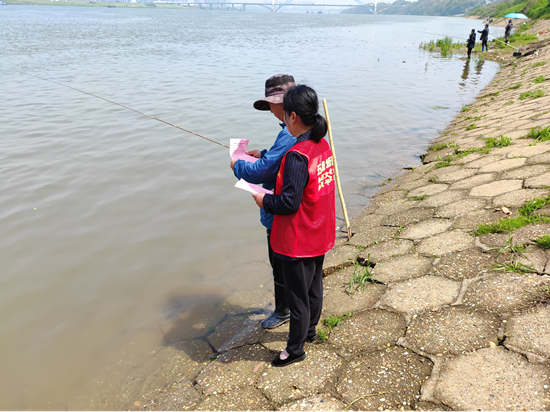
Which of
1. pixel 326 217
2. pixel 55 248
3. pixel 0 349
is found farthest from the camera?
pixel 55 248

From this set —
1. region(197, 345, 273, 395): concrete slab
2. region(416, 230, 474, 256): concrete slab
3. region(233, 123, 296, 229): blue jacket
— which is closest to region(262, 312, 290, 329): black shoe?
region(197, 345, 273, 395): concrete slab

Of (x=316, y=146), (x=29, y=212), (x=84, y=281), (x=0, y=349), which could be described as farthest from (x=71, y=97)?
(x=316, y=146)

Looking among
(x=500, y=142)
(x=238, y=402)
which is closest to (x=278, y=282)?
(x=238, y=402)

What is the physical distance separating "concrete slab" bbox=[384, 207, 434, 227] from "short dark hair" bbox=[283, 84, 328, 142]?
2.41 m

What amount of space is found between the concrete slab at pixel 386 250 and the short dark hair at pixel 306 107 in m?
1.84

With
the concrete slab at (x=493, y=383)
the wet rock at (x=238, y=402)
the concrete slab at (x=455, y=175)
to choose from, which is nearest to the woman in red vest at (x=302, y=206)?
Result: the wet rock at (x=238, y=402)

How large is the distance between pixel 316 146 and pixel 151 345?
2.17 metres

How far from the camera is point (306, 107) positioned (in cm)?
186

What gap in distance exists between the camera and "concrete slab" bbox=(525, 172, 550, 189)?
361cm

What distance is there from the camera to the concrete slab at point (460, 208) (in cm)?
368

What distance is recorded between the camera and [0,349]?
2984 millimetres

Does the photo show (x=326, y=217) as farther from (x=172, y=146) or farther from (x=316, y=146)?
(x=172, y=146)

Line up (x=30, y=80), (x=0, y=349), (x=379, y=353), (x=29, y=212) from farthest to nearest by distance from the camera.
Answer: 1. (x=30, y=80)
2. (x=29, y=212)
3. (x=0, y=349)
4. (x=379, y=353)

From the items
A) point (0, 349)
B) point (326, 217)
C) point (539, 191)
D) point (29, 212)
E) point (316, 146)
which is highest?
point (316, 146)
